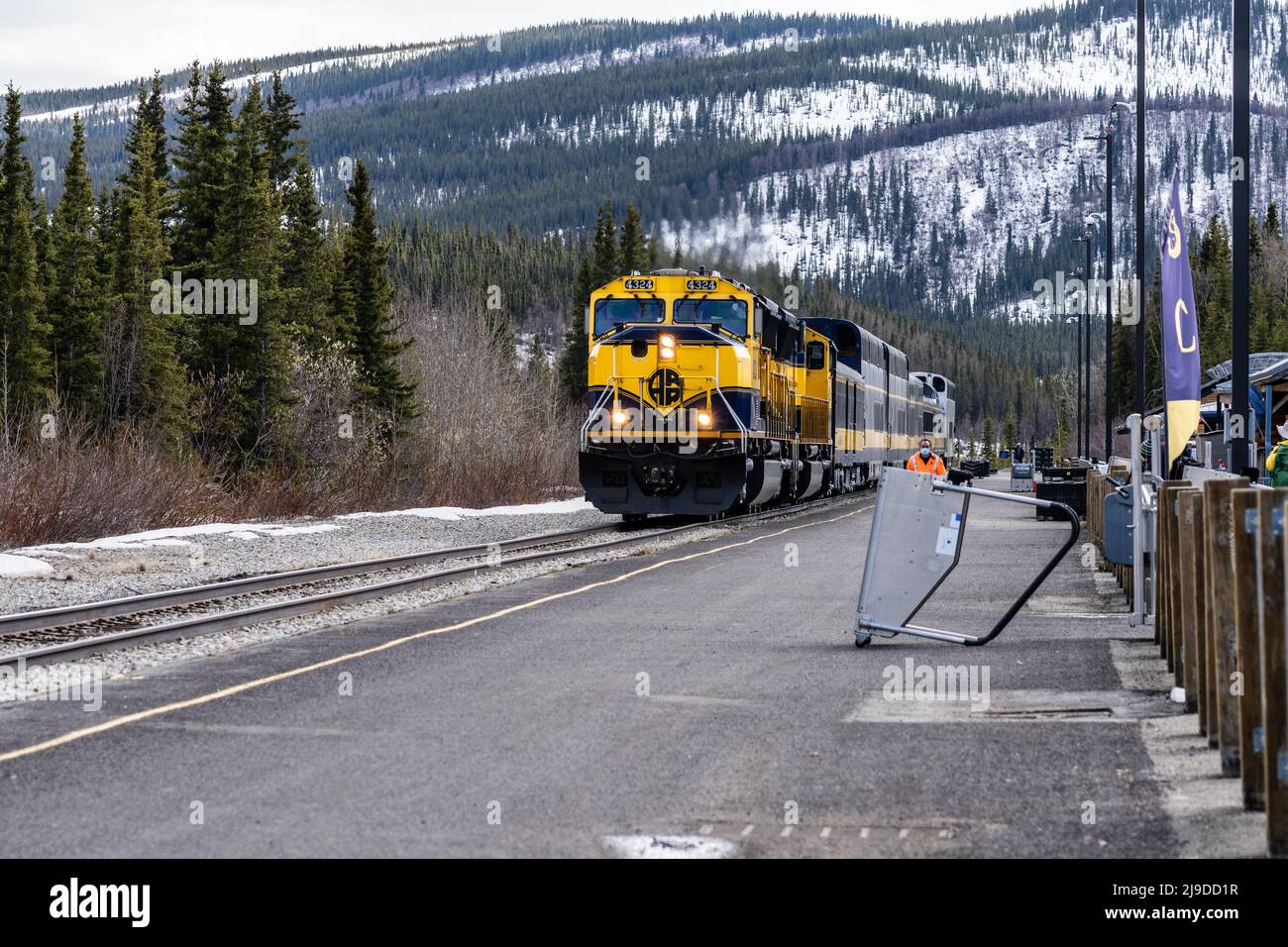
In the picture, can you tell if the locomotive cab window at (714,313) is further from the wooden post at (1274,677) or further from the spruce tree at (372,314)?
the spruce tree at (372,314)

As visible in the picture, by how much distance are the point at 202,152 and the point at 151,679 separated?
36332 millimetres

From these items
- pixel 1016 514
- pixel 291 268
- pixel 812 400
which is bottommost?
pixel 1016 514

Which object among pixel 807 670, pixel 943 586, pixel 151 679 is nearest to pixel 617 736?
pixel 807 670

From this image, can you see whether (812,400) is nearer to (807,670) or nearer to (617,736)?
(807,670)

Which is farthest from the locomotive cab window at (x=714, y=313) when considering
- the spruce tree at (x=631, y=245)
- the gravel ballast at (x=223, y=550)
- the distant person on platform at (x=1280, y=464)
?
the spruce tree at (x=631, y=245)

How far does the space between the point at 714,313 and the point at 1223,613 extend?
20.9 metres

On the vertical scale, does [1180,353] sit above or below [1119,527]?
above

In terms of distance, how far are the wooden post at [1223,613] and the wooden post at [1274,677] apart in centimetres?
129

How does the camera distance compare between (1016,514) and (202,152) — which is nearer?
(1016,514)

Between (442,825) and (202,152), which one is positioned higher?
(202,152)

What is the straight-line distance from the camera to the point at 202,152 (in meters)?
44.2

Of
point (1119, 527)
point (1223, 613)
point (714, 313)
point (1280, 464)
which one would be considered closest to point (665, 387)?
point (714, 313)

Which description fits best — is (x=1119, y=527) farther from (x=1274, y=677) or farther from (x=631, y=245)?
(x=631, y=245)

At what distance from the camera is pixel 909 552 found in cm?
1284
